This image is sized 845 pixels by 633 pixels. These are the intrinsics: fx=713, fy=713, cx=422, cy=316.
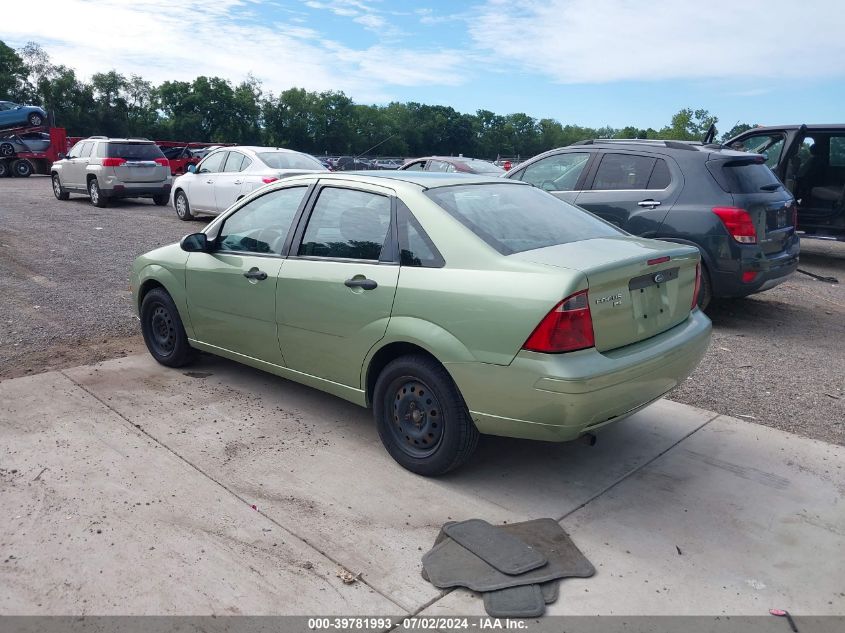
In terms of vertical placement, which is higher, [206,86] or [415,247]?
[206,86]

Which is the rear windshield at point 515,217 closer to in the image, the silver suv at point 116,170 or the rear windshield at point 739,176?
the rear windshield at point 739,176

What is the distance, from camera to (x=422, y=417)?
3877 mm

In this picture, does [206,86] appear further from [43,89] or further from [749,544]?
[749,544]

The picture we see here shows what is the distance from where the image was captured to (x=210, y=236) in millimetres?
5168

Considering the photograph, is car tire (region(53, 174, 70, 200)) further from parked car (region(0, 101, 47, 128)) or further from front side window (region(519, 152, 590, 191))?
front side window (region(519, 152, 590, 191))

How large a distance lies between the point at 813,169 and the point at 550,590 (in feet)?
35.4

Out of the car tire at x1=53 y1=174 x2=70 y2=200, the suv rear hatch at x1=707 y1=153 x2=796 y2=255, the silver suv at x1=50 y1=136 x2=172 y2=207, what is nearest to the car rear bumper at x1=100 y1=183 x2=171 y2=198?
the silver suv at x1=50 y1=136 x2=172 y2=207

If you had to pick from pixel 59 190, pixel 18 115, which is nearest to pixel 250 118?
pixel 18 115

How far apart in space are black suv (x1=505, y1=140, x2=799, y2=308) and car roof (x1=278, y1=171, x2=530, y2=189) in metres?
2.92

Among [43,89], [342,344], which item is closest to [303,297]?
[342,344]

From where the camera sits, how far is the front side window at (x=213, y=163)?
46.0 ft

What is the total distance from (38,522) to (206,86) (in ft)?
289

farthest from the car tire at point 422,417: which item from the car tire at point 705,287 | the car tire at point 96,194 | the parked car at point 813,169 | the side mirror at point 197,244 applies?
the car tire at point 96,194

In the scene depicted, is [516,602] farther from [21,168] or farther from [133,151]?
[21,168]
